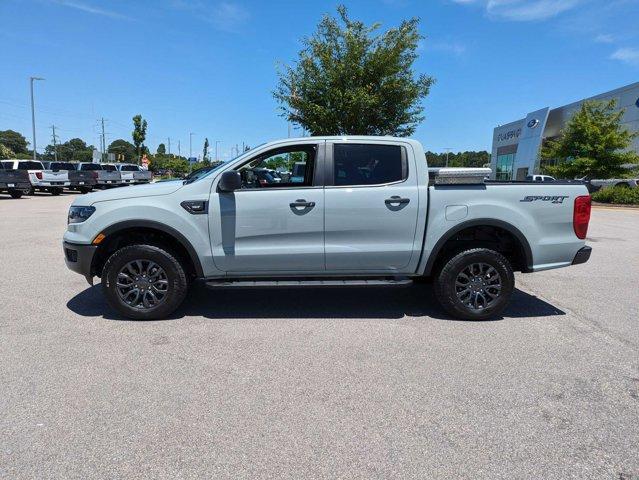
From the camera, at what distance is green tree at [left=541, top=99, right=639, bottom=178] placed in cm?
2553

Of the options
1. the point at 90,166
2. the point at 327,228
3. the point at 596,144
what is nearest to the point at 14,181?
the point at 90,166

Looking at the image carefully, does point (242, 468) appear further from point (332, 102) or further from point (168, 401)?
point (332, 102)

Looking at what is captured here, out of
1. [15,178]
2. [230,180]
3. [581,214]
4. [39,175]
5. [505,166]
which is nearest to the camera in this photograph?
[230,180]

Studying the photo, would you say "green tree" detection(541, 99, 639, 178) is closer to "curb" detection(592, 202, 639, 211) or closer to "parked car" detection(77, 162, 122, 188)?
"curb" detection(592, 202, 639, 211)

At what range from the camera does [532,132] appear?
44438mm

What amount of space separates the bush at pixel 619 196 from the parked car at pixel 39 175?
2953cm

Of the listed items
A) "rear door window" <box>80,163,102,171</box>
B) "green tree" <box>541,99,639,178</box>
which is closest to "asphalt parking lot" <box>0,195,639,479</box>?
"green tree" <box>541,99,639,178</box>

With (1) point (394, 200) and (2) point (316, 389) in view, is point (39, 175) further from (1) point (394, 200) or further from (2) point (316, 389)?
(2) point (316, 389)

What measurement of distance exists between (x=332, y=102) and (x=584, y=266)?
29.6ft

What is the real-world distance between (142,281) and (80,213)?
98 cm

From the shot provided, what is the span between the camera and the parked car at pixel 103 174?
29.8 metres

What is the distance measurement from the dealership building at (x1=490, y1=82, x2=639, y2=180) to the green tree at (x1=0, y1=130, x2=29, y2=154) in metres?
145

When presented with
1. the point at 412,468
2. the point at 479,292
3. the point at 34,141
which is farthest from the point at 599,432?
the point at 34,141

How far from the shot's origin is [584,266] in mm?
8281
